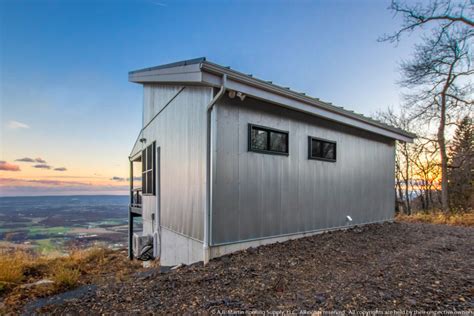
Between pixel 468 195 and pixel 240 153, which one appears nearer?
pixel 240 153

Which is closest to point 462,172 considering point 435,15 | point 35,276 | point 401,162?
point 401,162

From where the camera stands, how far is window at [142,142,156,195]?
7629mm

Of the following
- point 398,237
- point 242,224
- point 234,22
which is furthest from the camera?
point 234,22

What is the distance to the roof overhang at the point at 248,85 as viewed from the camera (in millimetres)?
4008

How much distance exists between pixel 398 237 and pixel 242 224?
3.92m

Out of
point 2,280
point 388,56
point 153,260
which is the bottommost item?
point 153,260

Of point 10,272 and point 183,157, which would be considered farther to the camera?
point 183,157

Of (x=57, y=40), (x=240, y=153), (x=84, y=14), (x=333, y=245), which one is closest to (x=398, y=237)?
(x=333, y=245)

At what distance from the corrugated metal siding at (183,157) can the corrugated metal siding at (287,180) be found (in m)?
0.41

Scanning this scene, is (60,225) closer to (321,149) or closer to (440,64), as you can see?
(321,149)

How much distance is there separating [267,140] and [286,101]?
32.8 inches

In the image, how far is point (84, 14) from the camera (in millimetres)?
9305

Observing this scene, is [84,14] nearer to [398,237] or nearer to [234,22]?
[234,22]

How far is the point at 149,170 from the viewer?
26.2ft
